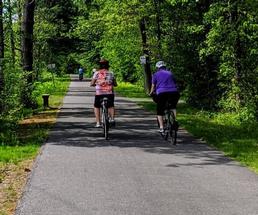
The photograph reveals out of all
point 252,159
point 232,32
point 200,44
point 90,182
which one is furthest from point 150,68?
point 90,182

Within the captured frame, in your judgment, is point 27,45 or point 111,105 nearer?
point 111,105

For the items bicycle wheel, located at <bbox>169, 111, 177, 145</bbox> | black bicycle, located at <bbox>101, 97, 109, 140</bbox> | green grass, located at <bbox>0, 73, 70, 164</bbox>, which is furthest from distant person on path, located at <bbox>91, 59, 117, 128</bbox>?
green grass, located at <bbox>0, 73, 70, 164</bbox>

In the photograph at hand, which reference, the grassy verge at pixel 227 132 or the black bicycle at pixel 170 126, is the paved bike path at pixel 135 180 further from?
the grassy verge at pixel 227 132

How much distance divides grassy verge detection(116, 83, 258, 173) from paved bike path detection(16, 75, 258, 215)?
0.39 metres

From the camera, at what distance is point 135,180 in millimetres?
A: 8555

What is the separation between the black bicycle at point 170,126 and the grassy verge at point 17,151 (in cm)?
298

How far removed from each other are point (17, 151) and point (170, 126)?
3626 mm

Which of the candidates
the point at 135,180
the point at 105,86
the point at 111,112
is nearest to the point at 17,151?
the point at 111,112

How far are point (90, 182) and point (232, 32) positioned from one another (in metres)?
11.5

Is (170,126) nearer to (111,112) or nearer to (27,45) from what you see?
(111,112)

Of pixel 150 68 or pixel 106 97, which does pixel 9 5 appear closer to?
pixel 106 97

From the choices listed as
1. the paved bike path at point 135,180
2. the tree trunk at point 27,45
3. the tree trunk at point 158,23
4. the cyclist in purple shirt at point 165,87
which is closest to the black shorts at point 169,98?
the cyclist in purple shirt at point 165,87

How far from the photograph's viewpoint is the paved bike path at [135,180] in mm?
6909

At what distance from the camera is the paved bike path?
6909 millimetres
